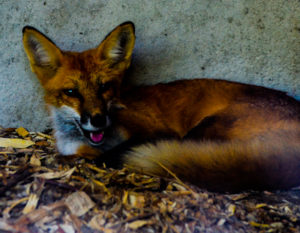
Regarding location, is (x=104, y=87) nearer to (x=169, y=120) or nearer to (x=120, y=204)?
(x=169, y=120)

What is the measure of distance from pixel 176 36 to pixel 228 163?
55.4 inches

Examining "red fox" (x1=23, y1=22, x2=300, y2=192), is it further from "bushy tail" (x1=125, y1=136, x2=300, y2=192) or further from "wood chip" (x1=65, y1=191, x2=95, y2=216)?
"wood chip" (x1=65, y1=191, x2=95, y2=216)

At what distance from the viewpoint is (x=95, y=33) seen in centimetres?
302

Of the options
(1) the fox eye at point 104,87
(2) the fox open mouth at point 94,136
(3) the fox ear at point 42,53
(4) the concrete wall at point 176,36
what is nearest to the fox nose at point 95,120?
(2) the fox open mouth at point 94,136

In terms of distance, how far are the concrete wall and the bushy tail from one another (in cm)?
97

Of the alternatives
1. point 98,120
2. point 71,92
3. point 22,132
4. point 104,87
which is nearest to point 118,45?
point 104,87

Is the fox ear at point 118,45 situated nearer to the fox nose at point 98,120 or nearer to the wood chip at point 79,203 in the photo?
the fox nose at point 98,120

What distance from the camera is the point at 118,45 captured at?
2.65m

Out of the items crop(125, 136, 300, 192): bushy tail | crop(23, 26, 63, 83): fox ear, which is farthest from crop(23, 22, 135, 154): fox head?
crop(125, 136, 300, 192): bushy tail

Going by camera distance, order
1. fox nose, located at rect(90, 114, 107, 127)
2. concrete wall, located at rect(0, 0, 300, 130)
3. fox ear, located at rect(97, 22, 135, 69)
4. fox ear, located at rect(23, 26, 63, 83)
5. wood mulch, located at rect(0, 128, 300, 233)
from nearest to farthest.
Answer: wood mulch, located at rect(0, 128, 300, 233), fox nose, located at rect(90, 114, 107, 127), fox ear, located at rect(23, 26, 63, 83), fox ear, located at rect(97, 22, 135, 69), concrete wall, located at rect(0, 0, 300, 130)

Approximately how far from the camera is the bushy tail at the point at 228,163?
200 centimetres

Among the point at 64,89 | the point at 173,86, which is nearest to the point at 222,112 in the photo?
the point at 173,86

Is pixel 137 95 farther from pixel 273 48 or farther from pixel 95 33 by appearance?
pixel 273 48

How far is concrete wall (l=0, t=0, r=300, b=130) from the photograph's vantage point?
2.84 m
